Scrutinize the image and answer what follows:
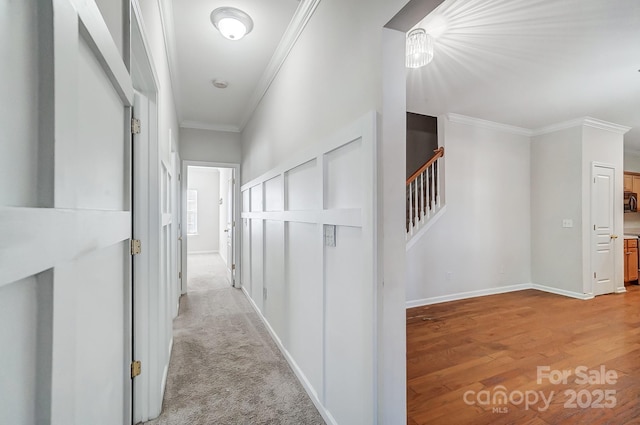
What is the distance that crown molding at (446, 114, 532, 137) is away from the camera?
4.34 metres

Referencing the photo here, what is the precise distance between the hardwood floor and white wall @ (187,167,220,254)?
7827mm

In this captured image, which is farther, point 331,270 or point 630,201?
point 630,201

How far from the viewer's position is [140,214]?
1.70 m

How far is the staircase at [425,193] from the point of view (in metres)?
4.10

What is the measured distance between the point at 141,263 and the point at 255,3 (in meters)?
1.95

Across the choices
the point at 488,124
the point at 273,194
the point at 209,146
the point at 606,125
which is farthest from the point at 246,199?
the point at 606,125

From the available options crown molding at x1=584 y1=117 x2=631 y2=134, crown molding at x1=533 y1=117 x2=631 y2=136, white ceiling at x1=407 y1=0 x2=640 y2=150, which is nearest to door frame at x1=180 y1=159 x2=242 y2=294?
white ceiling at x1=407 y1=0 x2=640 y2=150

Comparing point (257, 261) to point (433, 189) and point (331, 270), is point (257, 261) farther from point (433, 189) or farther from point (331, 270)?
point (433, 189)

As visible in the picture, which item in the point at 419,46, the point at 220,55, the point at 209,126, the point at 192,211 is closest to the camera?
the point at 419,46

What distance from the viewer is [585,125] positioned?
4.45 m

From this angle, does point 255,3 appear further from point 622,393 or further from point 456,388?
point 622,393

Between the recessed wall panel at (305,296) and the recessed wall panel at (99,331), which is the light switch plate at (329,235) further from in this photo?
the recessed wall panel at (99,331)

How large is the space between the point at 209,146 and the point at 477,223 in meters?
4.57

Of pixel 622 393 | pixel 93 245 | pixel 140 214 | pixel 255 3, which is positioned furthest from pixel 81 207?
pixel 622 393
